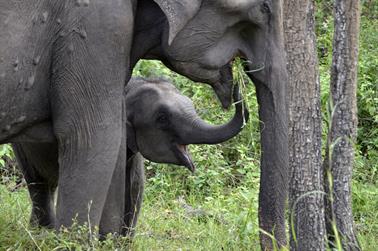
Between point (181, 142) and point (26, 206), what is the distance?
46.9 inches

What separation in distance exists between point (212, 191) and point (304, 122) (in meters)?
2.46

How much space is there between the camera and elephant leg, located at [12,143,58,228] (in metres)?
6.63

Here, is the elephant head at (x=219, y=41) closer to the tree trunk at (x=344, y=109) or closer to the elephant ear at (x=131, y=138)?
the tree trunk at (x=344, y=109)

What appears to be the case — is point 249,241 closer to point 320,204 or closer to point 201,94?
point 320,204

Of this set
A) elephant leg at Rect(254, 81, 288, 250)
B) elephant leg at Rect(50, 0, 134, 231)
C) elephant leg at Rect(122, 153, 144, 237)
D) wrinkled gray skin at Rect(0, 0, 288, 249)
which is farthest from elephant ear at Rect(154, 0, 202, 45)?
elephant leg at Rect(122, 153, 144, 237)

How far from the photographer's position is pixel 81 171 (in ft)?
17.8

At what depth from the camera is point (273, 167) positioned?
19.2 ft

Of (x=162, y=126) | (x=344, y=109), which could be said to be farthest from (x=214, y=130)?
(x=344, y=109)

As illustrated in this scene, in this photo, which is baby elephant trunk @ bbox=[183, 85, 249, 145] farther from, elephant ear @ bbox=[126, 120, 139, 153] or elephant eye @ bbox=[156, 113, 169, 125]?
elephant ear @ bbox=[126, 120, 139, 153]

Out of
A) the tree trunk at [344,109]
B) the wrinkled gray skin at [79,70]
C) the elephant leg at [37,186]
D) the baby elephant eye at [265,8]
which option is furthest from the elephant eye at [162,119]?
the baby elephant eye at [265,8]

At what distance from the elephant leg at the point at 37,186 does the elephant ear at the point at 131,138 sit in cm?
55

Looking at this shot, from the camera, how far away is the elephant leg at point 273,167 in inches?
231

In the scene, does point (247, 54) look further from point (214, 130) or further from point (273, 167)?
point (214, 130)

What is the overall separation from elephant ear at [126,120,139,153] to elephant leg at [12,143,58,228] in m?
0.55
